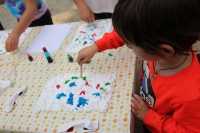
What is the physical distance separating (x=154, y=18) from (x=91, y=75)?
364 millimetres

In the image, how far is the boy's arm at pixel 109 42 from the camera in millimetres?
765

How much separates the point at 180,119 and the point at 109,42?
0.38m

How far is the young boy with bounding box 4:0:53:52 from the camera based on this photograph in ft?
3.06

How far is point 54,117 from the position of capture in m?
0.60

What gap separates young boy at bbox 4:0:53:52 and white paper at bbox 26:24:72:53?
0.08 metres

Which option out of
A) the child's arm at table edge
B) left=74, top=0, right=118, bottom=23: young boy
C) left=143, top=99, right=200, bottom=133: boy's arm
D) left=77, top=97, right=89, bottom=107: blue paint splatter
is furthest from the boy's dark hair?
the child's arm at table edge

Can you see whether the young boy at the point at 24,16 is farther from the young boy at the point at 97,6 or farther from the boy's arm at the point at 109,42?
the boy's arm at the point at 109,42

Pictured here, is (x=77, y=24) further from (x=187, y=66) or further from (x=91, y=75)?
(x=187, y=66)

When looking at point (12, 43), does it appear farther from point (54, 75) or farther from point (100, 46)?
point (100, 46)

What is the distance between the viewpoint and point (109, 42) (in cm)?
77

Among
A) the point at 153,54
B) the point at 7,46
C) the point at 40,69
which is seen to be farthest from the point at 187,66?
the point at 7,46

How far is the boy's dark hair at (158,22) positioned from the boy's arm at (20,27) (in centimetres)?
63

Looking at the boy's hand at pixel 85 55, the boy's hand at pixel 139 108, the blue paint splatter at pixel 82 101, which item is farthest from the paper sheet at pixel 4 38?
the boy's hand at pixel 139 108

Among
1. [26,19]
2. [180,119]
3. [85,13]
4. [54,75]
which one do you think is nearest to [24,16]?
[26,19]
